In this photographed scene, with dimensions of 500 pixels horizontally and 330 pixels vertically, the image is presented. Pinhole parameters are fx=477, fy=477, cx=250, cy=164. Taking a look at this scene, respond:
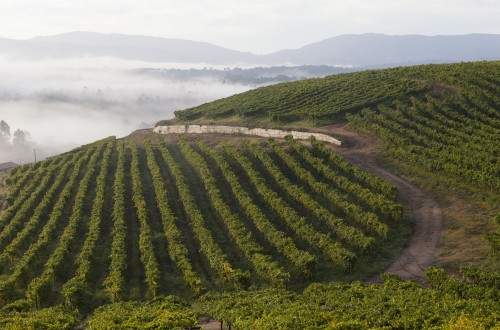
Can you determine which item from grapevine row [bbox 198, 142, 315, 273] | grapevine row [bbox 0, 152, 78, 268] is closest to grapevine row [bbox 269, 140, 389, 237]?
grapevine row [bbox 198, 142, 315, 273]

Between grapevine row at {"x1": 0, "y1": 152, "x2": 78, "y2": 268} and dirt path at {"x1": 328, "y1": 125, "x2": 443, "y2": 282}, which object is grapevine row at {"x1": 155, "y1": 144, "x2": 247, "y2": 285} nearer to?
dirt path at {"x1": 328, "y1": 125, "x2": 443, "y2": 282}

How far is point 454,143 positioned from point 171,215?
3844cm

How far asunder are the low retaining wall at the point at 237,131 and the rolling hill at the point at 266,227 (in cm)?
284

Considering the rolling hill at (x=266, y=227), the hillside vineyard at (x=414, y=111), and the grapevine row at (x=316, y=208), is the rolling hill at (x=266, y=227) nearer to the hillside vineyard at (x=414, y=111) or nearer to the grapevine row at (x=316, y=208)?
the grapevine row at (x=316, y=208)

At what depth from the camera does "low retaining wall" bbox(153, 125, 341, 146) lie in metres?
80.1

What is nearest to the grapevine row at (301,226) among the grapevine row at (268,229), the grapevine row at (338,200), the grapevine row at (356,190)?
the grapevine row at (268,229)

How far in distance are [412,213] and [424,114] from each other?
3454 cm

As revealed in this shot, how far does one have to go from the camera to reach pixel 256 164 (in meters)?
68.0

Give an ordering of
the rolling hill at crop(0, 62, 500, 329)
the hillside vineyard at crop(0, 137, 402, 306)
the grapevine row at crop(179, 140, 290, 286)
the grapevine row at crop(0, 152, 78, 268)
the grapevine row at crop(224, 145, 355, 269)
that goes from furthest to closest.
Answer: the grapevine row at crop(0, 152, 78, 268) → the hillside vineyard at crop(0, 137, 402, 306) → the grapevine row at crop(224, 145, 355, 269) → the grapevine row at crop(179, 140, 290, 286) → the rolling hill at crop(0, 62, 500, 329)

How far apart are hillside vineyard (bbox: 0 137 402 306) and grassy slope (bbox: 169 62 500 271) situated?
6822 mm

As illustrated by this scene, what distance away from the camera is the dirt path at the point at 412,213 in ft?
132

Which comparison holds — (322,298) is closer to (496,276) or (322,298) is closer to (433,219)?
(496,276)

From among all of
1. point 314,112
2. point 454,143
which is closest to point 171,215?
point 454,143

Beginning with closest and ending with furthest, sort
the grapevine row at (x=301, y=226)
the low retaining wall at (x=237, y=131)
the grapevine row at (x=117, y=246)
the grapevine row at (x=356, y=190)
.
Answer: the grapevine row at (x=117, y=246) < the grapevine row at (x=301, y=226) < the grapevine row at (x=356, y=190) < the low retaining wall at (x=237, y=131)
